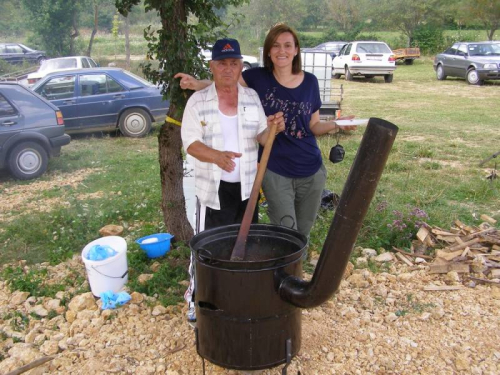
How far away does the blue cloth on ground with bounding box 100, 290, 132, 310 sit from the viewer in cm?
376

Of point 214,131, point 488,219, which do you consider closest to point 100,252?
point 214,131

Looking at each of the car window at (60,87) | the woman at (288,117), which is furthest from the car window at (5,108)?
the woman at (288,117)

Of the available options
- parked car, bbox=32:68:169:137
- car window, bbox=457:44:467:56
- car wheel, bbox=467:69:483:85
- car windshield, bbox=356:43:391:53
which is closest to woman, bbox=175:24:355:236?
parked car, bbox=32:68:169:137

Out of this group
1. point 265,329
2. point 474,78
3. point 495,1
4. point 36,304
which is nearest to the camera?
point 265,329

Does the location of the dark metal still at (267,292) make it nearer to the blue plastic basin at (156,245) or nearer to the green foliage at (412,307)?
the green foliage at (412,307)

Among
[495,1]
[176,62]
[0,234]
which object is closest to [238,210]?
[176,62]

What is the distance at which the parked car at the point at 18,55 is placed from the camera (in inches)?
1056

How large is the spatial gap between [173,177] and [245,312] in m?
2.19

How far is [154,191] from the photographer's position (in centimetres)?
676

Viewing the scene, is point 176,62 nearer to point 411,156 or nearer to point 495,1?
point 411,156

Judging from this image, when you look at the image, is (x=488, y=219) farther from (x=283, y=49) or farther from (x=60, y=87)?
(x=60, y=87)

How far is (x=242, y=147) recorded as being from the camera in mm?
3127

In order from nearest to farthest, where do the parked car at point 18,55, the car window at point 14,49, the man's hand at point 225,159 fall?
the man's hand at point 225,159, the parked car at point 18,55, the car window at point 14,49

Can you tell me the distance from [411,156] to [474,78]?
12403 mm
